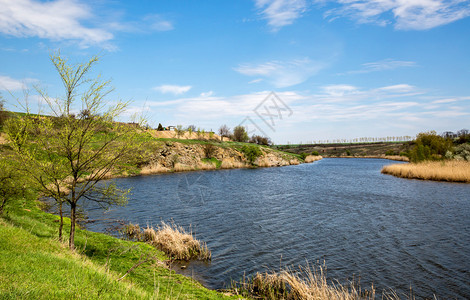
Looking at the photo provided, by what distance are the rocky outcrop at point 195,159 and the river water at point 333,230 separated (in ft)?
70.3

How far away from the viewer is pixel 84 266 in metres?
9.28

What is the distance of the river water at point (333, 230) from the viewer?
42.1 feet

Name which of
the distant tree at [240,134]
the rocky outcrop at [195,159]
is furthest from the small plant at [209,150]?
the distant tree at [240,134]

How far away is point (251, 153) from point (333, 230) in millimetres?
53551

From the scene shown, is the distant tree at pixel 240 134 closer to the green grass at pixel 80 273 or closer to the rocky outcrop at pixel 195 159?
the rocky outcrop at pixel 195 159

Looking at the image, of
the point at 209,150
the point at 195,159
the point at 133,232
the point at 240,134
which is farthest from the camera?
the point at 240,134

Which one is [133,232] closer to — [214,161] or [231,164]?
[214,161]

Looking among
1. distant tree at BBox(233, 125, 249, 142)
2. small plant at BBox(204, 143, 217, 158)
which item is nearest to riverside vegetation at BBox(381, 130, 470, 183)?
small plant at BBox(204, 143, 217, 158)

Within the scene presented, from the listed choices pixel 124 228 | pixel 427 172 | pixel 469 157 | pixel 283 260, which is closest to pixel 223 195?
pixel 124 228

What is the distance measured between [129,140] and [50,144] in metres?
3.30

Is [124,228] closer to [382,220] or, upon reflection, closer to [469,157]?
[382,220]

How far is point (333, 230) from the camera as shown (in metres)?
19.2

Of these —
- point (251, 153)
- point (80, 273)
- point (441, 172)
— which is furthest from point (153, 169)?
point (80, 273)

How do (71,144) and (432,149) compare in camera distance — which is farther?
(432,149)
